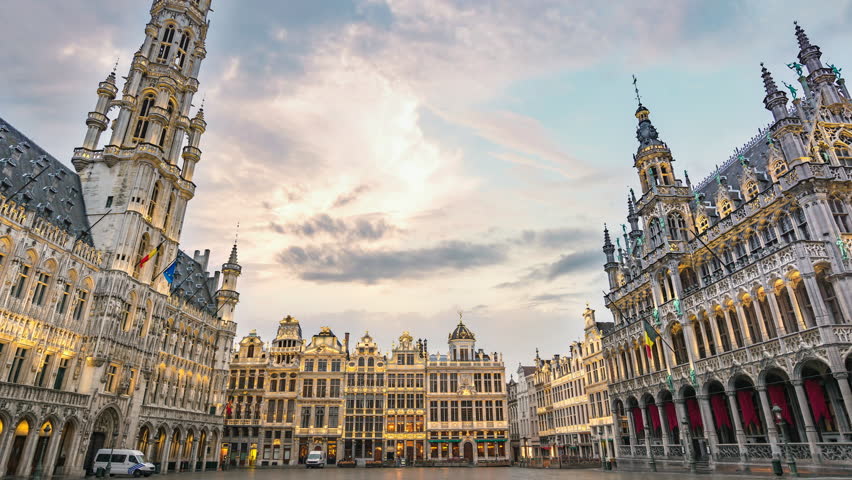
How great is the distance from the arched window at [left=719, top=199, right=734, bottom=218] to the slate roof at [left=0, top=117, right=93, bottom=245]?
47.2 metres

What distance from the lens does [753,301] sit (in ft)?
95.3

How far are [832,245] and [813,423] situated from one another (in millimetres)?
9541

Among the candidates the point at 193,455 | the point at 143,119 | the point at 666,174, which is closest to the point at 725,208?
the point at 666,174

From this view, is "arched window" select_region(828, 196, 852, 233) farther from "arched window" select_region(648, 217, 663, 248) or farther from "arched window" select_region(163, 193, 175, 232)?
"arched window" select_region(163, 193, 175, 232)

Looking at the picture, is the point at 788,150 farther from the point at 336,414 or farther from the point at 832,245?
the point at 336,414

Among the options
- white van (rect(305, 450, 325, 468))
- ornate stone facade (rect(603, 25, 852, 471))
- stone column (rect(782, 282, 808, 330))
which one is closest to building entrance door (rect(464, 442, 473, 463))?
white van (rect(305, 450, 325, 468))

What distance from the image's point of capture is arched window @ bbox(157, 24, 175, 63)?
50438mm

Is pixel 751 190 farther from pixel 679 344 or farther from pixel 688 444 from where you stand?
pixel 688 444

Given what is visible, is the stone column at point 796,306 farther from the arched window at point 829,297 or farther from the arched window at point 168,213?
the arched window at point 168,213

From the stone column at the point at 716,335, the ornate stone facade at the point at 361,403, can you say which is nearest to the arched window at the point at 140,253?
the ornate stone facade at the point at 361,403

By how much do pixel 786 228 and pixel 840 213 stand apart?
2.62 meters

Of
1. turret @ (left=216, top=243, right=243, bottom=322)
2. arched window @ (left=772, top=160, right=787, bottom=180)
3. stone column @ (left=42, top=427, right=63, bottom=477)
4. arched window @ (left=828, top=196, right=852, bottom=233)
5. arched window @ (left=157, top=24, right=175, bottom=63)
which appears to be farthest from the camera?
turret @ (left=216, top=243, right=243, bottom=322)

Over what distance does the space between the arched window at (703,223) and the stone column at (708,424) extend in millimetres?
12684

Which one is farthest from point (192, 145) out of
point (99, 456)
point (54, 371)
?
point (99, 456)
